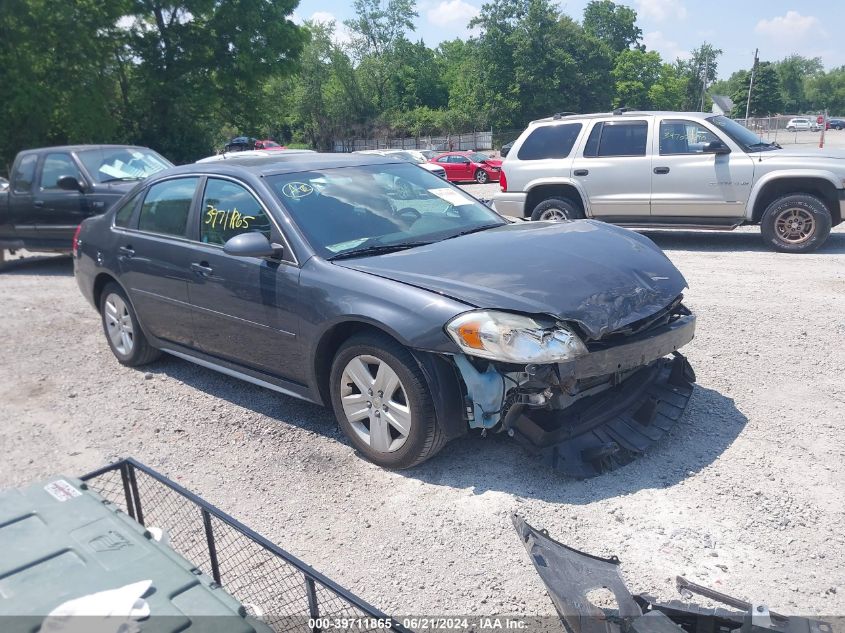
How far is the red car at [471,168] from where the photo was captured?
87.4 ft

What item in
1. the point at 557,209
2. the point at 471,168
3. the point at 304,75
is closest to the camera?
the point at 557,209

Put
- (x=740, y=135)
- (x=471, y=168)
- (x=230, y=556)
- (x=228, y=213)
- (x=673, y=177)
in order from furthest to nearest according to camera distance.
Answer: (x=471, y=168)
(x=673, y=177)
(x=740, y=135)
(x=228, y=213)
(x=230, y=556)

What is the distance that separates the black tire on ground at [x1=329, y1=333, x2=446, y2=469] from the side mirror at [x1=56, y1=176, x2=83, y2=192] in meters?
7.38

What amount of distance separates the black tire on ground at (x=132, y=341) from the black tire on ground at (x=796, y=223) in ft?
24.7

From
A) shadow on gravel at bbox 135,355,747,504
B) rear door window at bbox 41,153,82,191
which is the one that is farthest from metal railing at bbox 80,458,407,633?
rear door window at bbox 41,153,82,191

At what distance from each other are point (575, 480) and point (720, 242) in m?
7.89

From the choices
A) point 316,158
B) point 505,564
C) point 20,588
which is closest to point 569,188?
point 316,158

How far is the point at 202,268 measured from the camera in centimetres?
484

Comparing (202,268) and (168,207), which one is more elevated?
(168,207)

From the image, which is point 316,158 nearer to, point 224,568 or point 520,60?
point 224,568

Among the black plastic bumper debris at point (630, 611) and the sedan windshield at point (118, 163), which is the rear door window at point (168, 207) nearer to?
the black plastic bumper debris at point (630, 611)

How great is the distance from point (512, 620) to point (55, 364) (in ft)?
16.5

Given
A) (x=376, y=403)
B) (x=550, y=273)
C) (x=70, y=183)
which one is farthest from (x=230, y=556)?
(x=70, y=183)

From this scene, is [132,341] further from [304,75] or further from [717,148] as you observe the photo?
[304,75]
